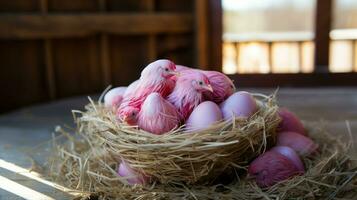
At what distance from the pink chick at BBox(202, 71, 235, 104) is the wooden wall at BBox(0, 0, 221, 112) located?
58.1 inches

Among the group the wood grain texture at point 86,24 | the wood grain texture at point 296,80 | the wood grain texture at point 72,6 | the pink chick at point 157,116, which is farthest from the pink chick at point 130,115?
the wood grain texture at point 296,80

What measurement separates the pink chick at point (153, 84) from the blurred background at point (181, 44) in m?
1.49

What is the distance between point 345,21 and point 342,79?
14.5 inches

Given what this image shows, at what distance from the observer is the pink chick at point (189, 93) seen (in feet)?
2.94

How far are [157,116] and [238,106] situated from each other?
186mm

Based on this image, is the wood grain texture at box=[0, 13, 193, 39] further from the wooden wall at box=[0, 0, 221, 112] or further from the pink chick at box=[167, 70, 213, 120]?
the pink chick at box=[167, 70, 213, 120]

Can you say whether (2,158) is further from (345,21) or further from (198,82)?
(345,21)

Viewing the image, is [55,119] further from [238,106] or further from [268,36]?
[268,36]

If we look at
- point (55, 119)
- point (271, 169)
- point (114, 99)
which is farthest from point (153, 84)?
point (55, 119)

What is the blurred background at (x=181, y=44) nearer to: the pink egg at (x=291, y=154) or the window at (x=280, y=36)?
the window at (x=280, y=36)

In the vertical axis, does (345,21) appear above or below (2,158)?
above

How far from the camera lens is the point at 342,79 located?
8.52 feet

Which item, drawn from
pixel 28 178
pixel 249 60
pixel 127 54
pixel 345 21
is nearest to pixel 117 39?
pixel 127 54

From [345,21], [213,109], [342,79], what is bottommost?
[342,79]
